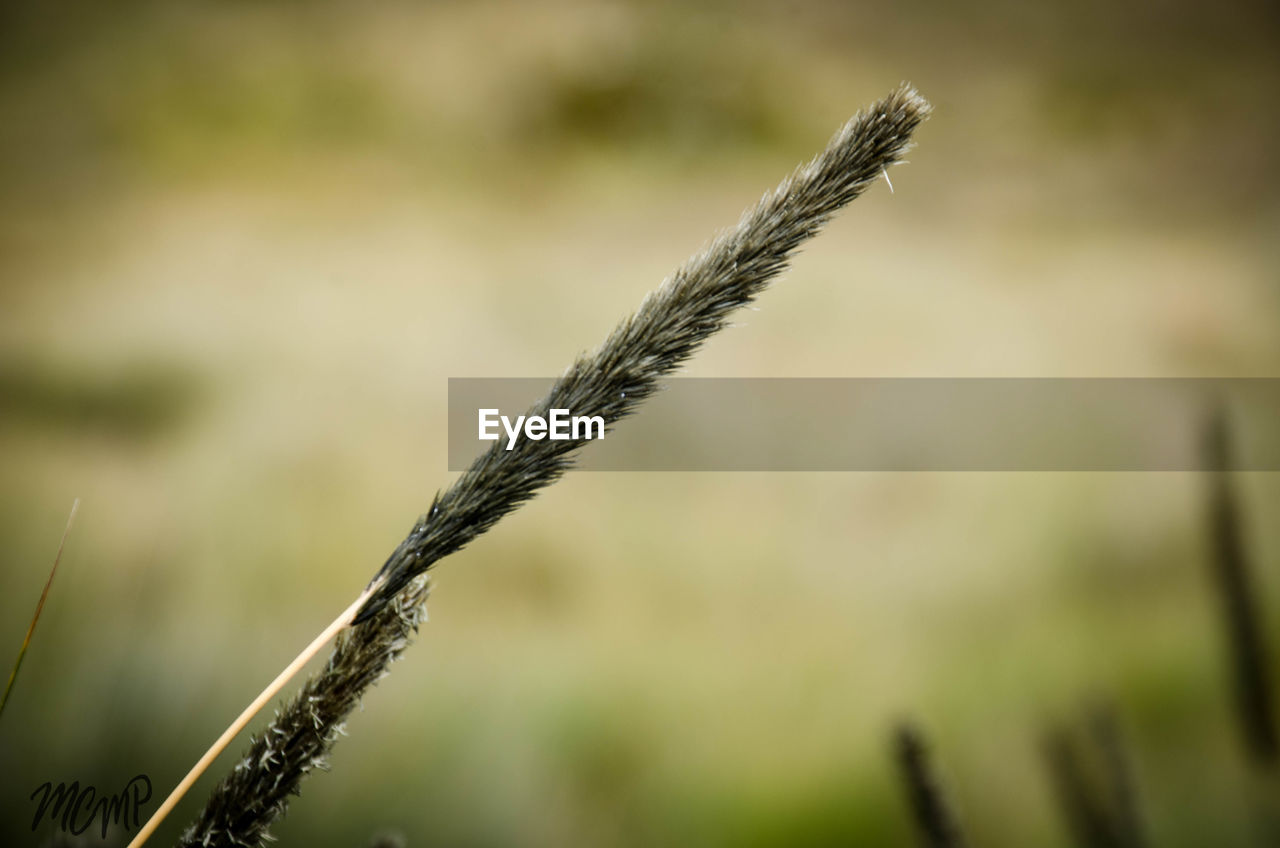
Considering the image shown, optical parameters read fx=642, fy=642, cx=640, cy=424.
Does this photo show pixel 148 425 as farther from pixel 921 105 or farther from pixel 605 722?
pixel 921 105

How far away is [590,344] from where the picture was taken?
36.2 inches

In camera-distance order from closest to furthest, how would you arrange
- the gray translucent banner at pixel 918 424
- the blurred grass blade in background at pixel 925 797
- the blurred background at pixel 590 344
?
the blurred grass blade in background at pixel 925 797, the blurred background at pixel 590 344, the gray translucent banner at pixel 918 424

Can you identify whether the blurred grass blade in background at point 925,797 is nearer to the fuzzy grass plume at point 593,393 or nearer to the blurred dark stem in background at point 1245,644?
the fuzzy grass plume at point 593,393

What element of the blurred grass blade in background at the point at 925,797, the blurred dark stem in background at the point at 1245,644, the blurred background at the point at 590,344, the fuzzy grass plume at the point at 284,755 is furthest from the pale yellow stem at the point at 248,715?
the blurred dark stem in background at the point at 1245,644

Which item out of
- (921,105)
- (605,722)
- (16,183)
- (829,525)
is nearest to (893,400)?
(829,525)

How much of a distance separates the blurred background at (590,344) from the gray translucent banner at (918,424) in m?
0.03

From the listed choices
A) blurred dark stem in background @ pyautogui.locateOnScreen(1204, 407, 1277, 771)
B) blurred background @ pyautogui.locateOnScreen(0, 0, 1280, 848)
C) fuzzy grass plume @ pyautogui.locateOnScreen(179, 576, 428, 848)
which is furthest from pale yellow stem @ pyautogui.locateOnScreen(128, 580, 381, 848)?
blurred dark stem in background @ pyautogui.locateOnScreen(1204, 407, 1277, 771)

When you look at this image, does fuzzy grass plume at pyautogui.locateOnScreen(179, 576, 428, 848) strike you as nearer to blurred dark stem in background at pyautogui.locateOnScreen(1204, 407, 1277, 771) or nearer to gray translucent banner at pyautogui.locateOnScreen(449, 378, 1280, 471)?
gray translucent banner at pyautogui.locateOnScreen(449, 378, 1280, 471)

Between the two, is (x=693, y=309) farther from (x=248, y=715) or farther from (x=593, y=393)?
(x=248, y=715)

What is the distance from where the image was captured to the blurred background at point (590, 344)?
723 millimetres

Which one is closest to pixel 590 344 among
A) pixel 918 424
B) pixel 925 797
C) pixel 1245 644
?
pixel 918 424

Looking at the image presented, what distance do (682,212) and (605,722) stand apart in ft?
2.26

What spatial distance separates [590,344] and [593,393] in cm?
72

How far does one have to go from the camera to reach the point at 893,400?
89 cm
